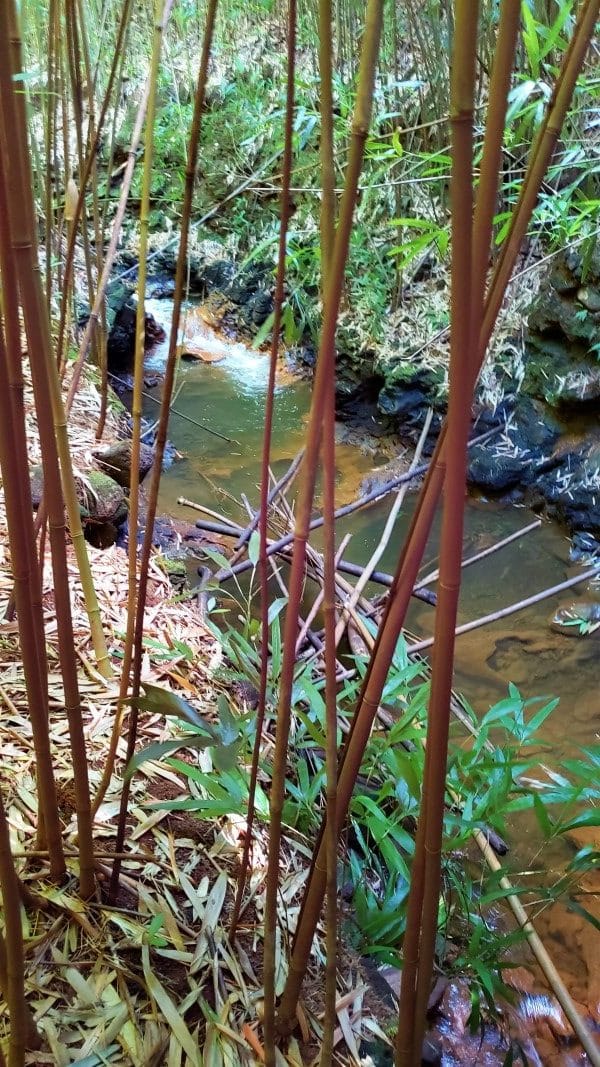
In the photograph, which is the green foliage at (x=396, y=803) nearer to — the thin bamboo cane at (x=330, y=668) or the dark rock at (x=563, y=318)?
the thin bamboo cane at (x=330, y=668)

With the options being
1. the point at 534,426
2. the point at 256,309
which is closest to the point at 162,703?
the point at 534,426

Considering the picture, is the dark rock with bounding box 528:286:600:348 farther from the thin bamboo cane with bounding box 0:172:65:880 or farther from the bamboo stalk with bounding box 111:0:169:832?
the thin bamboo cane with bounding box 0:172:65:880

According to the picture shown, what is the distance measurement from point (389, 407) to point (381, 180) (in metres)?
1.07

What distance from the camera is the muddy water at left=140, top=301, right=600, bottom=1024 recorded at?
1.42 meters

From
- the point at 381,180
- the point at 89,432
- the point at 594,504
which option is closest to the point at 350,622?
the point at 89,432

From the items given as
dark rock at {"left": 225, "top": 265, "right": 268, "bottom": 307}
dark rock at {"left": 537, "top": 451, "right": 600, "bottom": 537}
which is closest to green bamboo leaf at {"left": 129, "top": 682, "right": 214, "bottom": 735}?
dark rock at {"left": 537, "top": 451, "right": 600, "bottom": 537}

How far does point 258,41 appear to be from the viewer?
4324 mm

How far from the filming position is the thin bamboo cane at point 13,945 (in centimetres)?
45

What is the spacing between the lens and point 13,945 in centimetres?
46

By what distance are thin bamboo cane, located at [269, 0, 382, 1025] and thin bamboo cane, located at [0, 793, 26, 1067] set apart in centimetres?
17

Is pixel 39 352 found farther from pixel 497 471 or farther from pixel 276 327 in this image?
pixel 497 471

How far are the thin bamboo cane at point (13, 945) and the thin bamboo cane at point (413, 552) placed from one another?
0.21 meters

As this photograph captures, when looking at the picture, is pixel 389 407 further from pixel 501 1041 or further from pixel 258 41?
pixel 258 41

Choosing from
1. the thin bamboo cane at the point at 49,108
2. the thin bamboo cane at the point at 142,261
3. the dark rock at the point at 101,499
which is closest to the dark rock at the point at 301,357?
the dark rock at the point at 101,499
